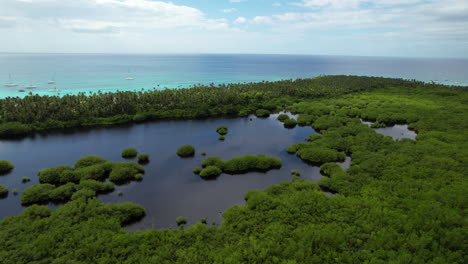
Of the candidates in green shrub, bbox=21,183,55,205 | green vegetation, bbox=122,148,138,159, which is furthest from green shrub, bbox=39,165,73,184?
green vegetation, bbox=122,148,138,159

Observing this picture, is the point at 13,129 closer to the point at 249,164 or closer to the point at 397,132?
the point at 249,164

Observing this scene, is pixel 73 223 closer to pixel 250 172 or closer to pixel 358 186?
pixel 250 172

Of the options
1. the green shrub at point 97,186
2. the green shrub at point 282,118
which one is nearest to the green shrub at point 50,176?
the green shrub at point 97,186

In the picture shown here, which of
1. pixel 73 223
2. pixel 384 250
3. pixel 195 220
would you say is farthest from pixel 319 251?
pixel 73 223

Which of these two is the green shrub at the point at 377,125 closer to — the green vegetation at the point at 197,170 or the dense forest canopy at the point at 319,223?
the dense forest canopy at the point at 319,223

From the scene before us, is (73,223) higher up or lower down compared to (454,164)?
lower down

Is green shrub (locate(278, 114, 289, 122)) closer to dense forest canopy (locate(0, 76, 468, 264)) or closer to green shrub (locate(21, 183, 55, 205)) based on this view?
dense forest canopy (locate(0, 76, 468, 264))
